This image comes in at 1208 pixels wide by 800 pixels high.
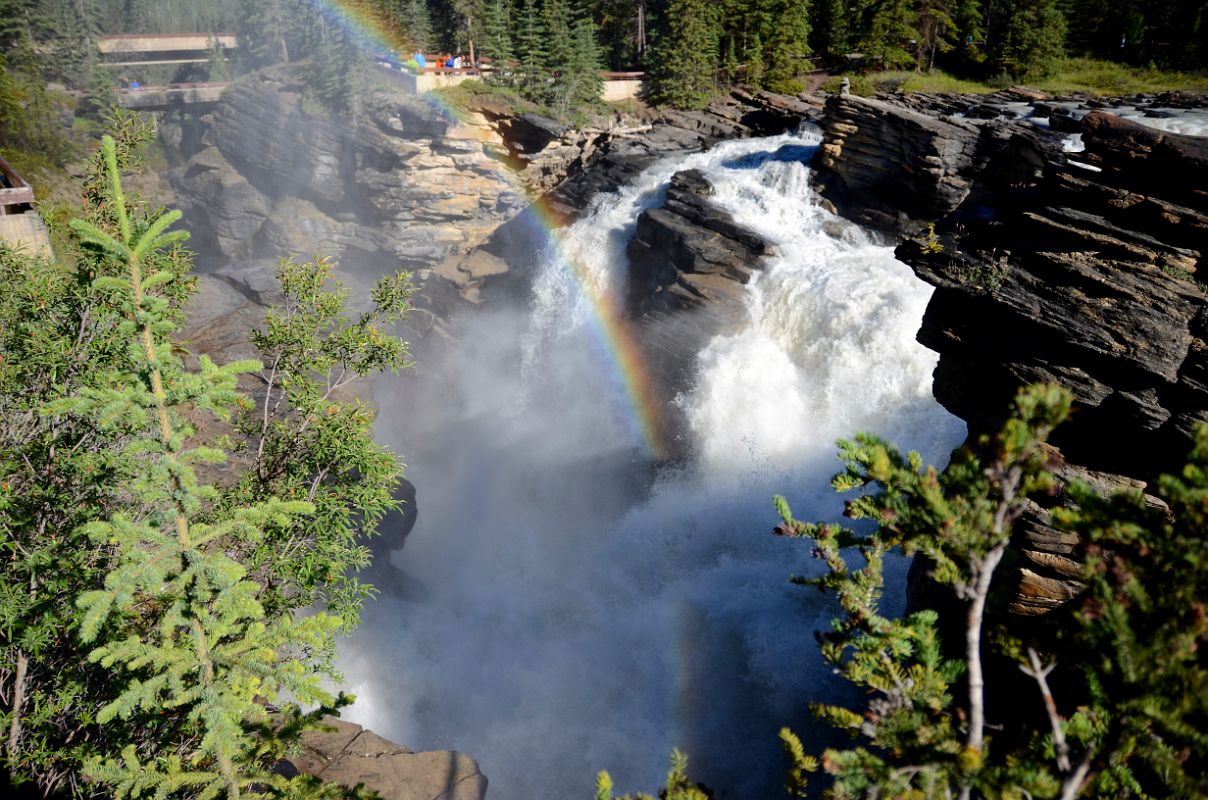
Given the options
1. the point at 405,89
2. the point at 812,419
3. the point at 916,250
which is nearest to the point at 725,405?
the point at 812,419

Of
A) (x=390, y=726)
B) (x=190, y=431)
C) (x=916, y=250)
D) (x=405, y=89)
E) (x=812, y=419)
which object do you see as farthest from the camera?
(x=405, y=89)

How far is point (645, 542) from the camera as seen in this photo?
805 inches

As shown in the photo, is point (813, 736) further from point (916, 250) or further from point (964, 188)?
point (964, 188)

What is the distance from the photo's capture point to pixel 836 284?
22.2m

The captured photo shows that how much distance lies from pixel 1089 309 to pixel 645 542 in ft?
41.4

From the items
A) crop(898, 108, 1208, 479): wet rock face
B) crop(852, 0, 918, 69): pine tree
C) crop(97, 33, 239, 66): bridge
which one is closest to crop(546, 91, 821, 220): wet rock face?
crop(852, 0, 918, 69): pine tree

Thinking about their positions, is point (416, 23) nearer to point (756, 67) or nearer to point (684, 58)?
point (684, 58)

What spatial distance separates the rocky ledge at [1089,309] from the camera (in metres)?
10.6

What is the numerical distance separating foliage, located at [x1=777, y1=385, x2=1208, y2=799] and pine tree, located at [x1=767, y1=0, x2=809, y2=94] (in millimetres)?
47951

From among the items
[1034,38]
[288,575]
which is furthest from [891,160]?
[288,575]

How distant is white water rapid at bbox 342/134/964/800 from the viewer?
1518 cm

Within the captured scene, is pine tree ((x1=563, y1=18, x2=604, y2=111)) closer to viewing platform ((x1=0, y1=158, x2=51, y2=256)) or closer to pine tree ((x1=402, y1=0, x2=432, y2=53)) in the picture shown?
pine tree ((x1=402, y1=0, x2=432, y2=53))

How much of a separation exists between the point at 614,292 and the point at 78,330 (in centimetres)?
2296

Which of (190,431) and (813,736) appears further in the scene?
(813,736)
